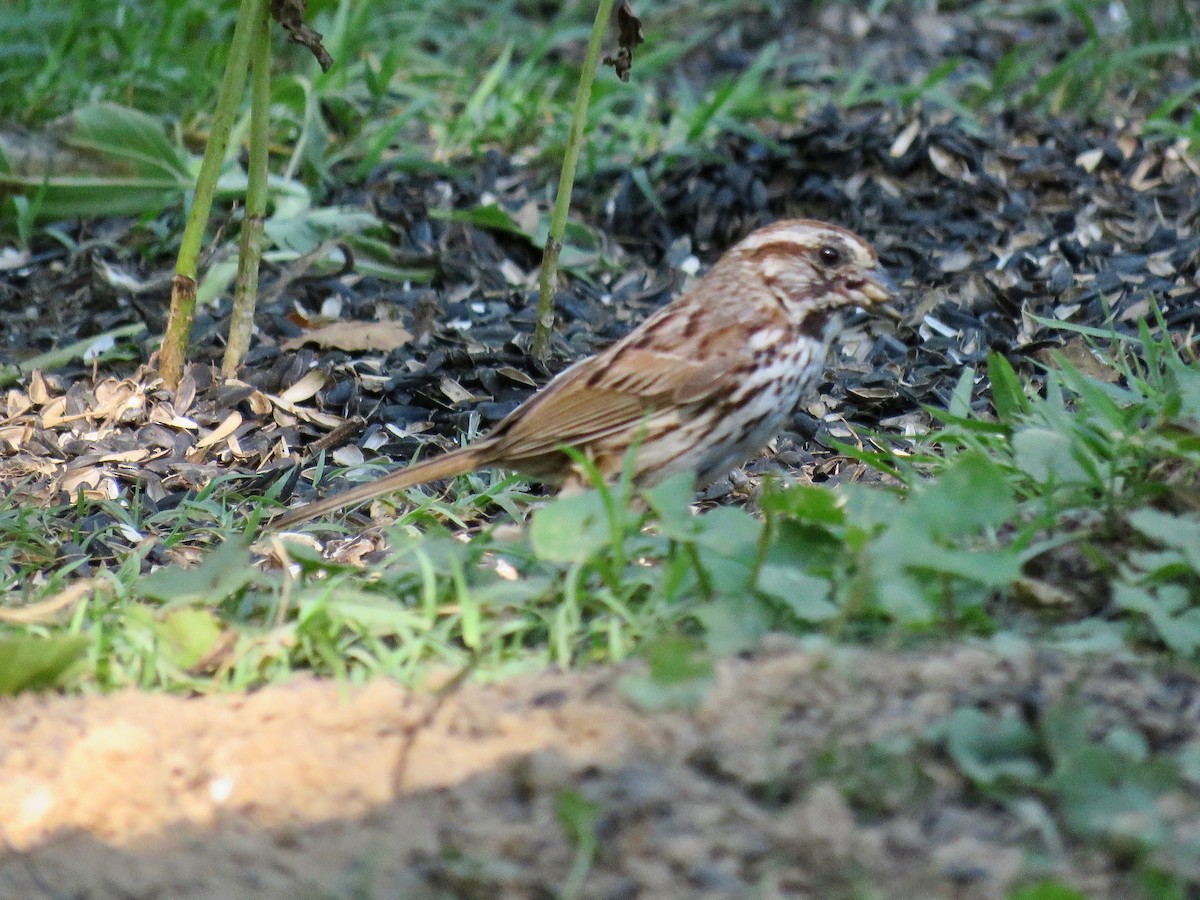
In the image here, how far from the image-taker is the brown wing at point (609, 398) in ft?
13.0

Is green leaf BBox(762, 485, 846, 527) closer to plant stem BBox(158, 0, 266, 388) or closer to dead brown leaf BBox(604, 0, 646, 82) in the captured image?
dead brown leaf BBox(604, 0, 646, 82)

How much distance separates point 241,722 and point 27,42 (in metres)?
4.86

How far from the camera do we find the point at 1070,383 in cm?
384

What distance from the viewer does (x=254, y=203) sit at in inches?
184

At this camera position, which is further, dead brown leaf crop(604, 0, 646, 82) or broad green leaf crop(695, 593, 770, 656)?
dead brown leaf crop(604, 0, 646, 82)

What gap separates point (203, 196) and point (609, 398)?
1.38m

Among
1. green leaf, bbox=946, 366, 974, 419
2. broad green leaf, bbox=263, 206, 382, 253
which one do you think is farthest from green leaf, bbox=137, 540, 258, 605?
broad green leaf, bbox=263, 206, 382, 253

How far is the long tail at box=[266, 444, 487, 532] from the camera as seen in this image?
12.9 feet

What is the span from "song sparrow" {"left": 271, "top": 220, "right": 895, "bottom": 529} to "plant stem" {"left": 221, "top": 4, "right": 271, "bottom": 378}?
3.10 ft

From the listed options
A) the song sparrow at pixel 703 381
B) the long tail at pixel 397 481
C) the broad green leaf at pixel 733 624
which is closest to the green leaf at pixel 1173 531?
the broad green leaf at pixel 733 624

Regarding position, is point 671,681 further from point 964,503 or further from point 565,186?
point 565,186

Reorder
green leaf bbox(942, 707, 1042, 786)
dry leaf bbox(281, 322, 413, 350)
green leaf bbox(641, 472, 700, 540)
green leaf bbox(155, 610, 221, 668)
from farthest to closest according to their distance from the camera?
dry leaf bbox(281, 322, 413, 350)
green leaf bbox(155, 610, 221, 668)
green leaf bbox(641, 472, 700, 540)
green leaf bbox(942, 707, 1042, 786)

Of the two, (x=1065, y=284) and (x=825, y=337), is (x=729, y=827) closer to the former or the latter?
(x=825, y=337)

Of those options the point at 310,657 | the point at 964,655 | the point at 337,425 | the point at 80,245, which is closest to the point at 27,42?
the point at 80,245
